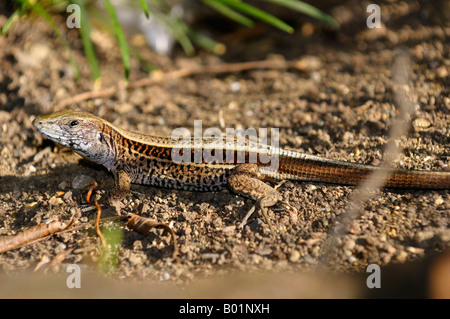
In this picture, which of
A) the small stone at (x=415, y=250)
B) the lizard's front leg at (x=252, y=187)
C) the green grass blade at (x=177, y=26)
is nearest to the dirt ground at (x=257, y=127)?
the small stone at (x=415, y=250)

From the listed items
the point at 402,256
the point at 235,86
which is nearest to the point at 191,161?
the point at 402,256

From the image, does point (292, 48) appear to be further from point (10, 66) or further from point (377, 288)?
point (377, 288)

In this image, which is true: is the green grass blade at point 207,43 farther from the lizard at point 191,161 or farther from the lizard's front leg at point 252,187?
the lizard's front leg at point 252,187

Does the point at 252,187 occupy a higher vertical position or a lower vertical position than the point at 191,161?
lower

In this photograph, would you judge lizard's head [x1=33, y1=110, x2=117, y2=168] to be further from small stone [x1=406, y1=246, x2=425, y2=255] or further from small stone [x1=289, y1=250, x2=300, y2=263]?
small stone [x1=406, y1=246, x2=425, y2=255]

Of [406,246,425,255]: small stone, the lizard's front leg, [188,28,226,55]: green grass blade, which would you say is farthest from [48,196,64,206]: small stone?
[188,28,226,55]: green grass blade

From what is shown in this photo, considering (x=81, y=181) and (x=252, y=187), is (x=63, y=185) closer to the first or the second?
(x=81, y=181)
